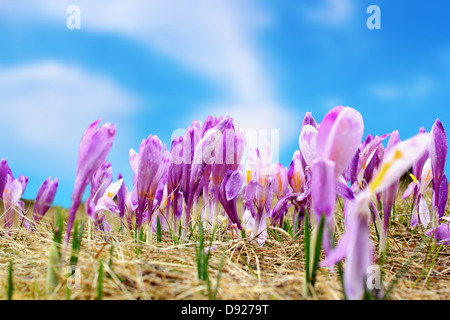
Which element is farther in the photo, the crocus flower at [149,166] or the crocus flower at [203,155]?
the crocus flower at [203,155]

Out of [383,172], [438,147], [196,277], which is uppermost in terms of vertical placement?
[438,147]

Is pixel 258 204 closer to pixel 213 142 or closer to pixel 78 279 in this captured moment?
pixel 213 142

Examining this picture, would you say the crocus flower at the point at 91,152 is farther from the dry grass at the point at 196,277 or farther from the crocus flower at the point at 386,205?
the crocus flower at the point at 386,205

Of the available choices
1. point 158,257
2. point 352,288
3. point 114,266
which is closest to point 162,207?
point 158,257

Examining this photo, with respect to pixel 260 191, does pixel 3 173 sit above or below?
above

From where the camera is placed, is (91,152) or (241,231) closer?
(91,152)

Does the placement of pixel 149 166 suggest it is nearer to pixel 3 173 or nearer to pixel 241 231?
pixel 241 231

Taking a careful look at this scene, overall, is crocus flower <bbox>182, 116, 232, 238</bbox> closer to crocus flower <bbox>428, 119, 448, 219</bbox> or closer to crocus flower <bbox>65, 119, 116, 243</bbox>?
crocus flower <bbox>65, 119, 116, 243</bbox>

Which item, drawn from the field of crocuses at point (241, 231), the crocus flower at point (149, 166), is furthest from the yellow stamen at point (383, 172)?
the crocus flower at point (149, 166)

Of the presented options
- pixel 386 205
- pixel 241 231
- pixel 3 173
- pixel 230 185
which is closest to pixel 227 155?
pixel 230 185
